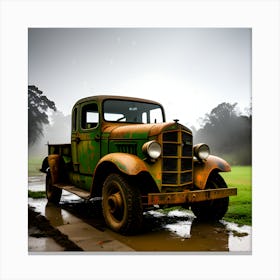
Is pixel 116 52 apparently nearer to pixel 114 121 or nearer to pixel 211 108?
pixel 114 121

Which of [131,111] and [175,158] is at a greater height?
[131,111]

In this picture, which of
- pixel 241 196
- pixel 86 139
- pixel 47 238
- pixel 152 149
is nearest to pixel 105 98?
pixel 86 139

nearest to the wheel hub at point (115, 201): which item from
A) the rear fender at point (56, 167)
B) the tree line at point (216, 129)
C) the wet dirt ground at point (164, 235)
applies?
the wet dirt ground at point (164, 235)

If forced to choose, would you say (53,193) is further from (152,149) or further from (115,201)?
(152,149)

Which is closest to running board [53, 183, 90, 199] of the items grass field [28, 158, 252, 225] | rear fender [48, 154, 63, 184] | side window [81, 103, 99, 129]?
rear fender [48, 154, 63, 184]

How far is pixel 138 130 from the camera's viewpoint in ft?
13.7

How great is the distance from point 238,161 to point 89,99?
8.18 feet

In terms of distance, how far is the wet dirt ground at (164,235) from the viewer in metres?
3.52

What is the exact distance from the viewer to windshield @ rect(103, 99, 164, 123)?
15.8 ft

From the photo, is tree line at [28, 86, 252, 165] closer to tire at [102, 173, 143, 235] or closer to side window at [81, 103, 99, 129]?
side window at [81, 103, 99, 129]

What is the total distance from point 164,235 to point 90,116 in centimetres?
229

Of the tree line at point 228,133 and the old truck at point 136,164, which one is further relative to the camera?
the tree line at point 228,133

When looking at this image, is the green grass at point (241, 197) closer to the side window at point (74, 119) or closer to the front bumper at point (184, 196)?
the front bumper at point (184, 196)

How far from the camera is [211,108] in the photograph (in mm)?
4988
